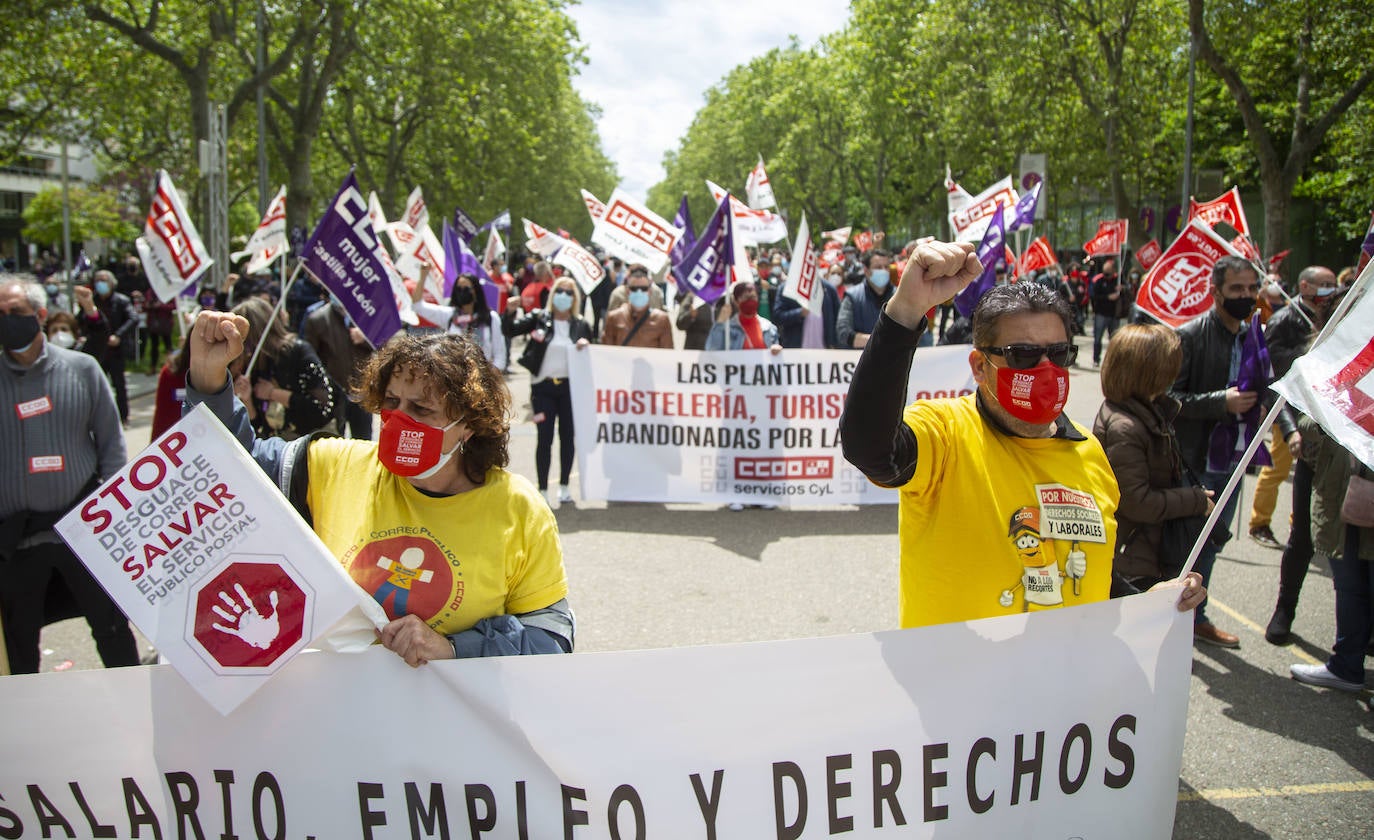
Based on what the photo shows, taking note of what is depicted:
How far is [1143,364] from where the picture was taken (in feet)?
13.3

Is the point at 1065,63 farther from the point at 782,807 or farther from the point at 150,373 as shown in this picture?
the point at 782,807

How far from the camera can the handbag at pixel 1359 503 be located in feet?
14.5

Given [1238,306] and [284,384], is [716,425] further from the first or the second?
[1238,306]

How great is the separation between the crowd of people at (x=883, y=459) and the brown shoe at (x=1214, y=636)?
10 mm

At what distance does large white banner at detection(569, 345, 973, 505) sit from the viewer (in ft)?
26.7

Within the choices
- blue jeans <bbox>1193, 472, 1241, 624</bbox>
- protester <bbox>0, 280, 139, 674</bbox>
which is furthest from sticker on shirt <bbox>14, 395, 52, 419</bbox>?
blue jeans <bbox>1193, 472, 1241, 624</bbox>

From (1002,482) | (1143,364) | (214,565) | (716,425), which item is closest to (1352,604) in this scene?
(1143,364)

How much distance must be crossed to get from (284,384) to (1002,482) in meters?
4.16

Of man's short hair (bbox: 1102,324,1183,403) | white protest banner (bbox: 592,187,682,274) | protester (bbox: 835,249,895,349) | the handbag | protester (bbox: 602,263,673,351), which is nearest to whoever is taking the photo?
man's short hair (bbox: 1102,324,1183,403)

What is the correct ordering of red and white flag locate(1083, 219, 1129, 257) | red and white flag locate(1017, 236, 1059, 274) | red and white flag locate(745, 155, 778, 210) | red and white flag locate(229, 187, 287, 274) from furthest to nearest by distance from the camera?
red and white flag locate(1083, 219, 1129, 257) → red and white flag locate(1017, 236, 1059, 274) → red and white flag locate(745, 155, 778, 210) → red and white flag locate(229, 187, 287, 274)

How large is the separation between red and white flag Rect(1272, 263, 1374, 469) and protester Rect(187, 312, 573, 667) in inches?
67.0

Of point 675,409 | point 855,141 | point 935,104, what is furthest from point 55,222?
point 675,409

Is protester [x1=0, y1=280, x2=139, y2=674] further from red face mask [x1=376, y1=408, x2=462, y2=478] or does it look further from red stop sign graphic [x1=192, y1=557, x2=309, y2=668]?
red face mask [x1=376, y1=408, x2=462, y2=478]

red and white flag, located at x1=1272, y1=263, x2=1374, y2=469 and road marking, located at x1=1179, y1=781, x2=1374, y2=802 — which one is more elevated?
red and white flag, located at x1=1272, y1=263, x2=1374, y2=469
